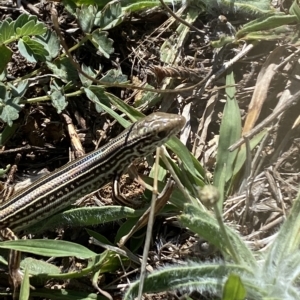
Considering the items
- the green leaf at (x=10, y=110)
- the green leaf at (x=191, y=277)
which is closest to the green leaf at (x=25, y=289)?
the green leaf at (x=191, y=277)

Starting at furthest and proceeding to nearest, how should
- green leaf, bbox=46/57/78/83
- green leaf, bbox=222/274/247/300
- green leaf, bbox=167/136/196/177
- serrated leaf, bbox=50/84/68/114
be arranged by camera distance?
green leaf, bbox=46/57/78/83 → serrated leaf, bbox=50/84/68/114 → green leaf, bbox=167/136/196/177 → green leaf, bbox=222/274/247/300

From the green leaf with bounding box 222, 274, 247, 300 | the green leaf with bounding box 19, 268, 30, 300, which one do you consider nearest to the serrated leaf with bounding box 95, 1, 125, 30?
the green leaf with bounding box 19, 268, 30, 300

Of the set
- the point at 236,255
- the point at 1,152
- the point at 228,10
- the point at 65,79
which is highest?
the point at 228,10

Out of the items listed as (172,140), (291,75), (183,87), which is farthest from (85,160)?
(291,75)

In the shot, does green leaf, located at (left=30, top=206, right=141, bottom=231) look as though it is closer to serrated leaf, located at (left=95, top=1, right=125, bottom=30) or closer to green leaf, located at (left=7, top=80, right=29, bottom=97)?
green leaf, located at (left=7, top=80, right=29, bottom=97)

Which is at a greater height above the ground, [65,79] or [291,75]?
[291,75]

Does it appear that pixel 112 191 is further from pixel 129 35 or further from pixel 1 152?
pixel 129 35

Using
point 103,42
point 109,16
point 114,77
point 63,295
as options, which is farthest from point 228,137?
point 63,295
